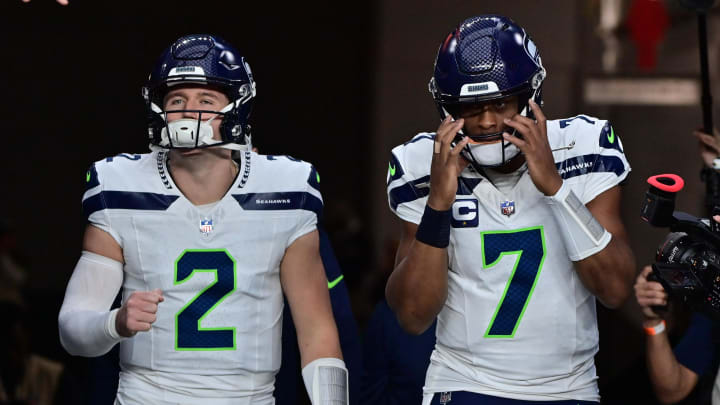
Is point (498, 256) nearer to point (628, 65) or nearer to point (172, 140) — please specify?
point (172, 140)

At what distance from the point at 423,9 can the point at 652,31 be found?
72.6 inches

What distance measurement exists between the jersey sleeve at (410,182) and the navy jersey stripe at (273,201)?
9.7 inches

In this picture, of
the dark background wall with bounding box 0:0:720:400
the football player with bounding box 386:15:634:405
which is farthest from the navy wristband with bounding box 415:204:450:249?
the dark background wall with bounding box 0:0:720:400

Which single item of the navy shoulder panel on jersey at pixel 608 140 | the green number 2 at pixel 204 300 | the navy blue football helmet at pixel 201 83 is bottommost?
the green number 2 at pixel 204 300

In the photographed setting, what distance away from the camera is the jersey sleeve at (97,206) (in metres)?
3.04

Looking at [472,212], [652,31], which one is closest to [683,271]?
[472,212]

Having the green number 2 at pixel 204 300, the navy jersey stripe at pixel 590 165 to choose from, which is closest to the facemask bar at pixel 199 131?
the green number 2 at pixel 204 300

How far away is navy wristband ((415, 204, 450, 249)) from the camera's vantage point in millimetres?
2807

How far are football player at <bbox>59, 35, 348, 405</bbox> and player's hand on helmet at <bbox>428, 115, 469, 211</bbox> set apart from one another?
1.47ft

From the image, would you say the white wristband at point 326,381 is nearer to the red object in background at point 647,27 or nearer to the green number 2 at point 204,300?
the green number 2 at point 204,300

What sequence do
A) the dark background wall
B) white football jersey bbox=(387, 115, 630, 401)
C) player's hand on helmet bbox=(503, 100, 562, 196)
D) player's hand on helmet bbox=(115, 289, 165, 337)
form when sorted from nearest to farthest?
player's hand on helmet bbox=(115, 289, 165, 337) < player's hand on helmet bbox=(503, 100, 562, 196) < white football jersey bbox=(387, 115, 630, 401) < the dark background wall

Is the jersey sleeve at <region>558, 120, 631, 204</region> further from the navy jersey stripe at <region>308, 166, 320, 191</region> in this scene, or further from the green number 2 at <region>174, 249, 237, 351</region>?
the green number 2 at <region>174, 249, 237, 351</region>

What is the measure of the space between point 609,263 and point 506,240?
0.86 ft

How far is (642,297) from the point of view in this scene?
3.21m
